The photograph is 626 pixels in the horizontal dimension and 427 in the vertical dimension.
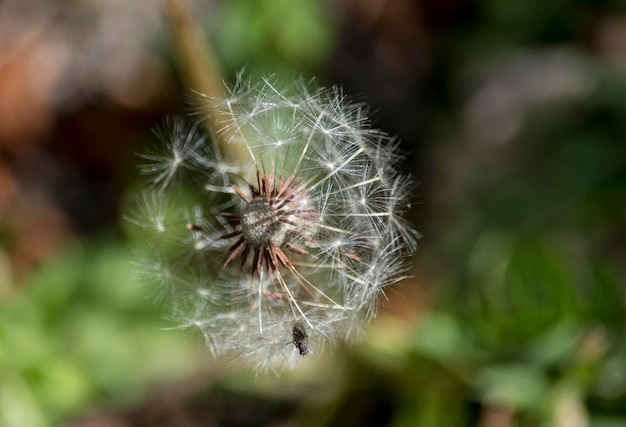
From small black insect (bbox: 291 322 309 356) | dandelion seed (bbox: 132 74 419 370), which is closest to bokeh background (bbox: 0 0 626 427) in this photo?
dandelion seed (bbox: 132 74 419 370)

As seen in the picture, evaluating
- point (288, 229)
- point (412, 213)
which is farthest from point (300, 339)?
point (412, 213)

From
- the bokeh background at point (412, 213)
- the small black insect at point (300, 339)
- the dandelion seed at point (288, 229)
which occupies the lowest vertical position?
the small black insect at point (300, 339)

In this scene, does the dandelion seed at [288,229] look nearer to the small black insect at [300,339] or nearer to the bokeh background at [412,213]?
the small black insect at [300,339]

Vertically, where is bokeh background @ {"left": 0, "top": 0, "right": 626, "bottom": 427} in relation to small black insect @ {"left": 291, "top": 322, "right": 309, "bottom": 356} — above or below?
above

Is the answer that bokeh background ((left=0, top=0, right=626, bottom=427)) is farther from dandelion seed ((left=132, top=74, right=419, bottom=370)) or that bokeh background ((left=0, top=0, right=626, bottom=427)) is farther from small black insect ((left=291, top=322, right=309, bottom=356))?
small black insect ((left=291, top=322, right=309, bottom=356))

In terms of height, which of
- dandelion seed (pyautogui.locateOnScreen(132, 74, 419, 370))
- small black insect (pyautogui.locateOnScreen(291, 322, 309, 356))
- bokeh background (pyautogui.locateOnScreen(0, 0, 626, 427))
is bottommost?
small black insect (pyautogui.locateOnScreen(291, 322, 309, 356))

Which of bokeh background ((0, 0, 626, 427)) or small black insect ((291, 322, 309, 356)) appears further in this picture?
bokeh background ((0, 0, 626, 427))

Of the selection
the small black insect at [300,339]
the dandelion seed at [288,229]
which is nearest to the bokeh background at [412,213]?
the dandelion seed at [288,229]

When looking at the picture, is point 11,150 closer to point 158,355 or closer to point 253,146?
point 158,355

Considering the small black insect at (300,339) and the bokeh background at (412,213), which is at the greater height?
the bokeh background at (412,213)
